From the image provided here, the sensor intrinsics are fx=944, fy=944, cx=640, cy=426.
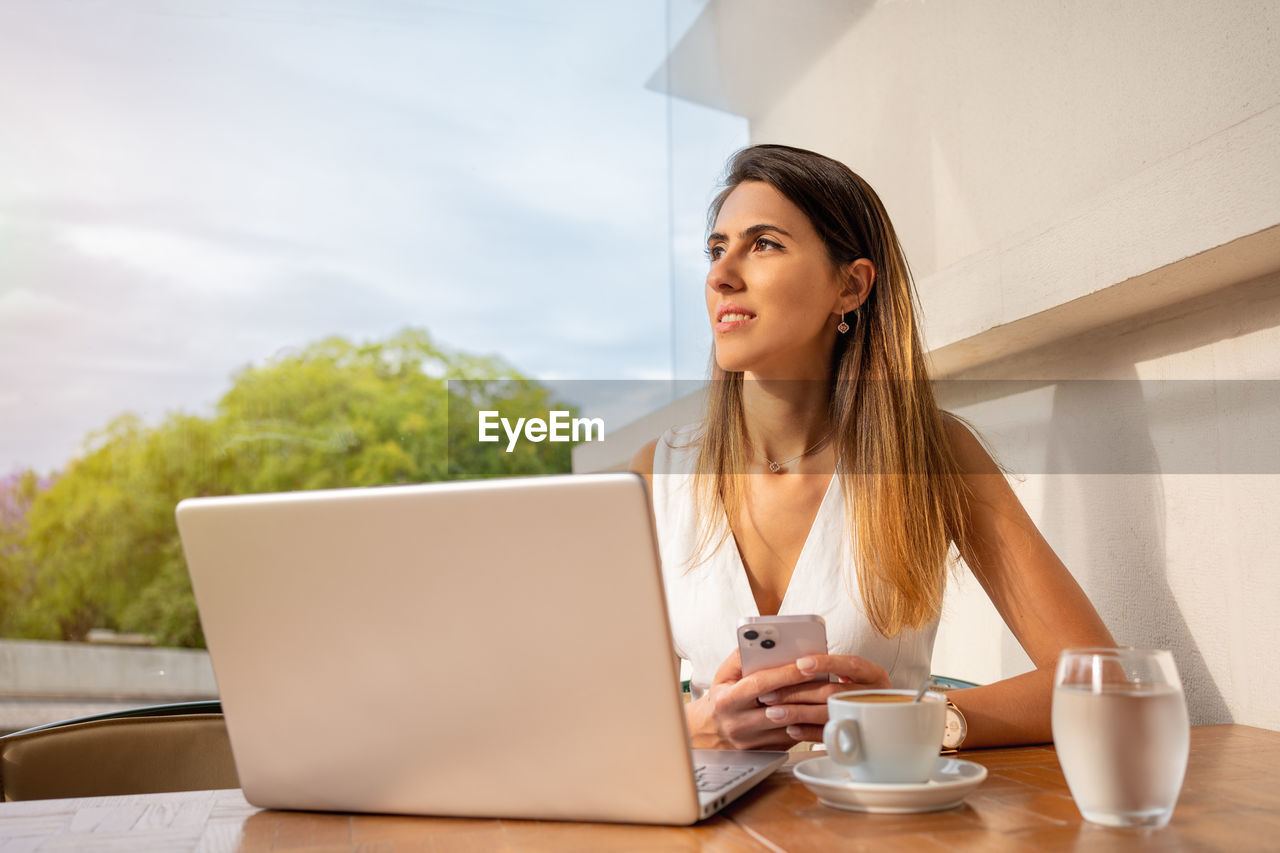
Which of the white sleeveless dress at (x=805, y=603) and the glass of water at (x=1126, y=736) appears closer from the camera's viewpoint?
the glass of water at (x=1126, y=736)

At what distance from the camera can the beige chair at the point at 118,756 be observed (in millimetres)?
1063

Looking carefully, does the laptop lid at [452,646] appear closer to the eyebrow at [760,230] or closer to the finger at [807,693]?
the finger at [807,693]

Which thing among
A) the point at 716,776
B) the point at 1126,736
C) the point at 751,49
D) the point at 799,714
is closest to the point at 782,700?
the point at 799,714

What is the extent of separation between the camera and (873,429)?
1.40 m

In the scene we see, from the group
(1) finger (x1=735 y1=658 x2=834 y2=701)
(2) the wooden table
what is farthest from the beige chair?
(1) finger (x1=735 y1=658 x2=834 y2=701)

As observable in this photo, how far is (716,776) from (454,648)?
0.23 meters

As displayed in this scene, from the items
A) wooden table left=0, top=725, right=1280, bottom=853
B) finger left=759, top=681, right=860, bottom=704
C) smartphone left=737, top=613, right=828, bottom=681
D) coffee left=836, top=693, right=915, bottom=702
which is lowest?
wooden table left=0, top=725, right=1280, bottom=853

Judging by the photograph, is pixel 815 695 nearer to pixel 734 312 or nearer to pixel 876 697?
pixel 876 697

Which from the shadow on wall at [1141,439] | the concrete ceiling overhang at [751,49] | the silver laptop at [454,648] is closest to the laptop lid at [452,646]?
the silver laptop at [454,648]

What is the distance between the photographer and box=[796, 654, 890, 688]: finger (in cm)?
84

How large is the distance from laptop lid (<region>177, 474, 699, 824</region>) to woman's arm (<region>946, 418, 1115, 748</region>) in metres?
A: 0.43

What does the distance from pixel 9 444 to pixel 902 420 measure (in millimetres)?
4398

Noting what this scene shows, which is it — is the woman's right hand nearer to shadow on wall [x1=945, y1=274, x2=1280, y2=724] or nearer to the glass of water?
the glass of water

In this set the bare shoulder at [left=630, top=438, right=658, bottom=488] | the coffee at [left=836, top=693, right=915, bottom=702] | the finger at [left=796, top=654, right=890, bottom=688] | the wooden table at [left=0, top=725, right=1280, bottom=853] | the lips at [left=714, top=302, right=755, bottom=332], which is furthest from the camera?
the bare shoulder at [left=630, top=438, right=658, bottom=488]
